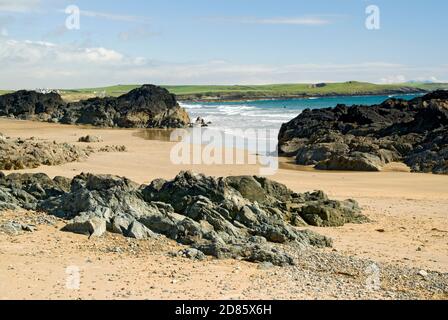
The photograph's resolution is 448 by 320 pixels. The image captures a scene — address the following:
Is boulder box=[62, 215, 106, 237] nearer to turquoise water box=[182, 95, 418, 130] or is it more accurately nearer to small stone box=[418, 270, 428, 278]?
small stone box=[418, 270, 428, 278]

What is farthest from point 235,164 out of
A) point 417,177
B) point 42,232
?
point 42,232

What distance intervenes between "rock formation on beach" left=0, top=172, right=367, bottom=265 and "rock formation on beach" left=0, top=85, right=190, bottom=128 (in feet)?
173

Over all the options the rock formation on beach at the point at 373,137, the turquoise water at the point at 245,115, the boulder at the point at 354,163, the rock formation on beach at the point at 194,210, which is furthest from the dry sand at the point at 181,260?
the turquoise water at the point at 245,115

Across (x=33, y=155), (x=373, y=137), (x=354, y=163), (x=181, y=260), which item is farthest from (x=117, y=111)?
(x=181, y=260)

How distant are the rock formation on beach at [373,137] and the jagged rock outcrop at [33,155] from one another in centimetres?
1424

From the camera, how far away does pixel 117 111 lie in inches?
2977

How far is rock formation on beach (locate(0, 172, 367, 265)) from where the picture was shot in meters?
14.1

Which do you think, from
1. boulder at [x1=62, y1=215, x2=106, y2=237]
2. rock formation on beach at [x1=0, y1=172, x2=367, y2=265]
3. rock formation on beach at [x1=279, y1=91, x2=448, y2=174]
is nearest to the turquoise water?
rock formation on beach at [x1=279, y1=91, x2=448, y2=174]

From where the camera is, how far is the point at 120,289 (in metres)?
10.5

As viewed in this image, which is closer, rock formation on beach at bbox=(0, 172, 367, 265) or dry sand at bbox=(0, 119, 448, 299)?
dry sand at bbox=(0, 119, 448, 299)

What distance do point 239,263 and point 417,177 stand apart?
68.7 ft

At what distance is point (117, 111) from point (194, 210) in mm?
61796

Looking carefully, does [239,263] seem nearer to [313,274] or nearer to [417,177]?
[313,274]

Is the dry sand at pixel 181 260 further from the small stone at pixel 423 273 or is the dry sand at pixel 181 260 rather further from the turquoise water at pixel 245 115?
the turquoise water at pixel 245 115
